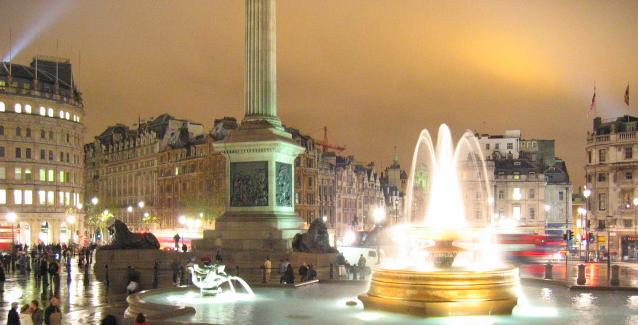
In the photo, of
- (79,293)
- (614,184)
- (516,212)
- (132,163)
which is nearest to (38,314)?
(79,293)

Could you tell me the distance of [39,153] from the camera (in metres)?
101

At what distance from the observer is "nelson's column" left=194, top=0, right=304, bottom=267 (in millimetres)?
42344

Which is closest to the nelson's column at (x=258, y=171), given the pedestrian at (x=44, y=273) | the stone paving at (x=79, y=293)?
the stone paving at (x=79, y=293)

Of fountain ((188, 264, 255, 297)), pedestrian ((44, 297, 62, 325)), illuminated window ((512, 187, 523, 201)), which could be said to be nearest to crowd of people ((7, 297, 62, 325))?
pedestrian ((44, 297, 62, 325))

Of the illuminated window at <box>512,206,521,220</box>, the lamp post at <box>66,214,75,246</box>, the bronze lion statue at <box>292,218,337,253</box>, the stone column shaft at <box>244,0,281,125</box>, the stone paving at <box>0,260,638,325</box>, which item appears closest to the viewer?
the stone paving at <box>0,260,638,325</box>

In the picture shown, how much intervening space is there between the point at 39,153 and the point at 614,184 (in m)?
72.1

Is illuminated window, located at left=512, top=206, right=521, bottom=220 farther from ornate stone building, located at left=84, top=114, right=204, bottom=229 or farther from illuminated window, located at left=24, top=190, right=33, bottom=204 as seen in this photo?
illuminated window, located at left=24, top=190, right=33, bottom=204

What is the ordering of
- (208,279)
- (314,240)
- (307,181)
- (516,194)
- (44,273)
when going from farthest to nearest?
(516,194) → (307,181) → (314,240) → (44,273) → (208,279)

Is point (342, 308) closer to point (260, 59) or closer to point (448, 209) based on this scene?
point (448, 209)

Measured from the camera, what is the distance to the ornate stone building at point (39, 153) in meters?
96.9

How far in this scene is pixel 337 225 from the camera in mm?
125125

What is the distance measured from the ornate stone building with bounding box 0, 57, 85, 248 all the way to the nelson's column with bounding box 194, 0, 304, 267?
186 feet

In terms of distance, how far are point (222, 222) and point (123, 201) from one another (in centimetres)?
9811

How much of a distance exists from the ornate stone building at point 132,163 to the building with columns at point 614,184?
6199 cm
